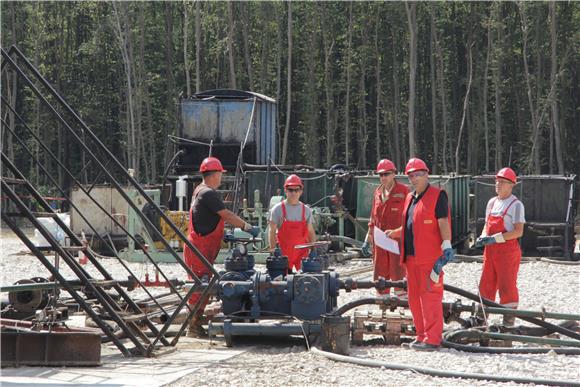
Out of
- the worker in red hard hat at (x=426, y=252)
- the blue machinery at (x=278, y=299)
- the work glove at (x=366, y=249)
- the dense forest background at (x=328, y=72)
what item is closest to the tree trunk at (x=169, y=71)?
the dense forest background at (x=328, y=72)

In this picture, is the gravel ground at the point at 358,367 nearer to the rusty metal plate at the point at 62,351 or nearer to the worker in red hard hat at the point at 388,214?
the rusty metal plate at the point at 62,351

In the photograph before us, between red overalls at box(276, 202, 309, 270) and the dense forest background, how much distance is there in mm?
34310

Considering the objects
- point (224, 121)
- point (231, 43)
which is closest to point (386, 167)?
point (224, 121)

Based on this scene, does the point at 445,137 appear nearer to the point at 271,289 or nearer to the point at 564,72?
the point at 564,72

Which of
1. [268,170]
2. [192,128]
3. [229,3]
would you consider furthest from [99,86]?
[268,170]

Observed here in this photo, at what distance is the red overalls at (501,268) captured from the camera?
1073cm

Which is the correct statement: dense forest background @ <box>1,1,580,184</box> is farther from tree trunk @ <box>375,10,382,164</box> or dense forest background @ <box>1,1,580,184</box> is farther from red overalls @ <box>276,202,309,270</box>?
red overalls @ <box>276,202,309,270</box>

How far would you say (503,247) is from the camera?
1077cm

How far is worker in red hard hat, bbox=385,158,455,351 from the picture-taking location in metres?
9.44

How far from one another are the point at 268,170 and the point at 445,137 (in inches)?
965

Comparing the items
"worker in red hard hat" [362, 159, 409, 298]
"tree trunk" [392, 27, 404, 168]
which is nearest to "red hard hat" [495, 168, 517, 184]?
"worker in red hard hat" [362, 159, 409, 298]

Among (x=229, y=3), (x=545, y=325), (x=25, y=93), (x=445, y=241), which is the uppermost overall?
(x=229, y=3)

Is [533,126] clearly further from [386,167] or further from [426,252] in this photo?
[426,252]

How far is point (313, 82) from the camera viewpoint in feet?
158
